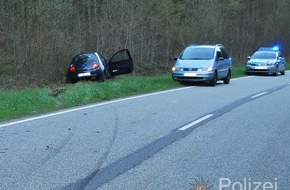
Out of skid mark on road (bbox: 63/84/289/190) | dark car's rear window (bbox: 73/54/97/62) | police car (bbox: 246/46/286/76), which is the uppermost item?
dark car's rear window (bbox: 73/54/97/62)

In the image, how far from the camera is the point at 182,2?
1335 inches

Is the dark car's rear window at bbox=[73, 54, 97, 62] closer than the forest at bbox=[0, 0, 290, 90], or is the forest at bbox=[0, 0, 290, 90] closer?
the dark car's rear window at bbox=[73, 54, 97, 62]

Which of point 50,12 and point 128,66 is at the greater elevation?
point 50,12

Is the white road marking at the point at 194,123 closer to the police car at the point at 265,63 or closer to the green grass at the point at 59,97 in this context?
the green grass at the point at 59,97

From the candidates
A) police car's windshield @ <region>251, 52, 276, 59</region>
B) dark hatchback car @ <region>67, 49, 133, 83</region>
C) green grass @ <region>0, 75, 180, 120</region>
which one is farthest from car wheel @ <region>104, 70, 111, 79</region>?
police car's windshield @ <region>251, 52, 276, 59</region>

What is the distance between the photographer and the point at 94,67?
18.6 m

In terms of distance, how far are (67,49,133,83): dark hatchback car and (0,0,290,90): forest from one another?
60.5 inches

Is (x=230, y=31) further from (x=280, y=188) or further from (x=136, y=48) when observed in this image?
(x=280, y=188)

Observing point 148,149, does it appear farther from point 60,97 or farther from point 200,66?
point 200,66

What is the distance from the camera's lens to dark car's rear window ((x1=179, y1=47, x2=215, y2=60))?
20281mm

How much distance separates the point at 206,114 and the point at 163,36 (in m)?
20.2

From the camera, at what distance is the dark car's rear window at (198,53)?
2028 centimetres

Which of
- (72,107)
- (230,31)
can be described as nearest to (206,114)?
(72,107)

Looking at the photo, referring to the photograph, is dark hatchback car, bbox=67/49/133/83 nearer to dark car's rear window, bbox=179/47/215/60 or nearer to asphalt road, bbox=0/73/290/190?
dark car's rear window, bbox=179/47/215/60
